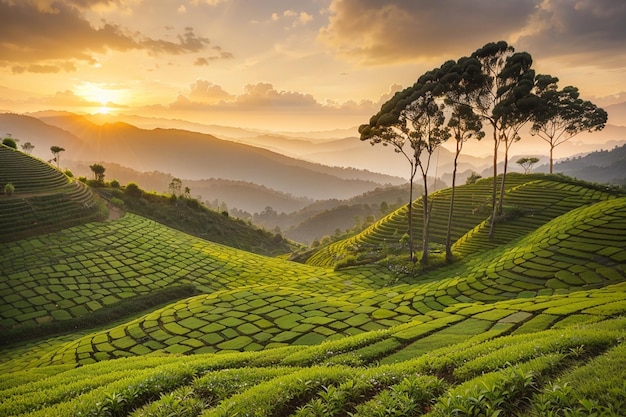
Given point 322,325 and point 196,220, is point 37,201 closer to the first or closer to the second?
point 196,220

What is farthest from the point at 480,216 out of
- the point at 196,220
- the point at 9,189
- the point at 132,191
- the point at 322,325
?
the point at 132,191

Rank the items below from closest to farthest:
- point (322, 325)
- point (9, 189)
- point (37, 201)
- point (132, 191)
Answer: point (322, 325)
point (9, 189)
point (37, 201)
point (132, 191)

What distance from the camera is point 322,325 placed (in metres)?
13.6

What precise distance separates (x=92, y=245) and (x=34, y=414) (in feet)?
83.9

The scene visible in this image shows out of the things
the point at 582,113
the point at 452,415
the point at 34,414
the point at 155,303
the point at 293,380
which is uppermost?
the point at 582,113

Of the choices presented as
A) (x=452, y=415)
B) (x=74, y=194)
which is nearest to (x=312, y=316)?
(x=452, y=415)

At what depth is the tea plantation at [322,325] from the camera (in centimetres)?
538

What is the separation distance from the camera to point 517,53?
74.3 ft

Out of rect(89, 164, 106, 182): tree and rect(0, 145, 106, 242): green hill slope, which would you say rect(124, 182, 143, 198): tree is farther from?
rect(0, 145, 106, 242): green hill slope

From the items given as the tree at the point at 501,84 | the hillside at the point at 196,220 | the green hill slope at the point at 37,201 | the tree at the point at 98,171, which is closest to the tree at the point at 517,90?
the tree at the point at 501,84

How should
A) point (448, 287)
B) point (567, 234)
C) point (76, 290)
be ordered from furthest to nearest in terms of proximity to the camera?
point (76, 290) → point (567, 234) → point (448, 287)

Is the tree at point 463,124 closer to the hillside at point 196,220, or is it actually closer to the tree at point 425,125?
the tree at point 425,125

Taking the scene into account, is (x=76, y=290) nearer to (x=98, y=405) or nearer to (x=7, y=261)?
(x=7, y=261)

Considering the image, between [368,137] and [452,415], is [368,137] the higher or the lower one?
the higher one
